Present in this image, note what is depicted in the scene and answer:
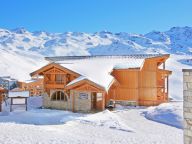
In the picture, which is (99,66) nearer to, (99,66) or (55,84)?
(99,66)

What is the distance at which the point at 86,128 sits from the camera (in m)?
24.3

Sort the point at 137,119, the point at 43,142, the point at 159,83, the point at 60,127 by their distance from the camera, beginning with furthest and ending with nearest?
the point at 159,83
the point at 137,119
the point at 60,127
the point at 43,142

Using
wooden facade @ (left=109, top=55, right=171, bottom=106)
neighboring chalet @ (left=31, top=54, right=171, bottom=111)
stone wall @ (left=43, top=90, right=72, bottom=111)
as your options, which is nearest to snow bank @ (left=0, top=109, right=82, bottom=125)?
stone wall @ (left=43, top=90, right=72, bottom=111)

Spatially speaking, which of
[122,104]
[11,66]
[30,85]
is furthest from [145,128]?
[11,66]

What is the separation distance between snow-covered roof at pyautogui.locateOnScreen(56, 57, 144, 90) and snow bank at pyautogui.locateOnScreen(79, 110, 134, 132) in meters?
3.07

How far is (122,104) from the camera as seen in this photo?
35.0 m

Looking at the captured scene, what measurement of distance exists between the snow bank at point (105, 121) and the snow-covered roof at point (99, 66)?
10.1 feet

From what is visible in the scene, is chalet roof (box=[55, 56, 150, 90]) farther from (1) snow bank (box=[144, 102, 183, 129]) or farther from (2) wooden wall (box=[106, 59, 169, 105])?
(1) snow bank (box=[144, 102, 183, 129])

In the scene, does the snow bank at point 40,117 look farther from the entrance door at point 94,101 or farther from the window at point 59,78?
the window at point 59,78

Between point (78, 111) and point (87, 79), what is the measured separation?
309 centimetres

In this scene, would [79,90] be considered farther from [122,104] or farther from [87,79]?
[122,104]

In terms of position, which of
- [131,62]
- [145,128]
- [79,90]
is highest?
[131,62]

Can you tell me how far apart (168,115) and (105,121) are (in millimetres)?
5412

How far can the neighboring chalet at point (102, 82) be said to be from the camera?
3138cm
